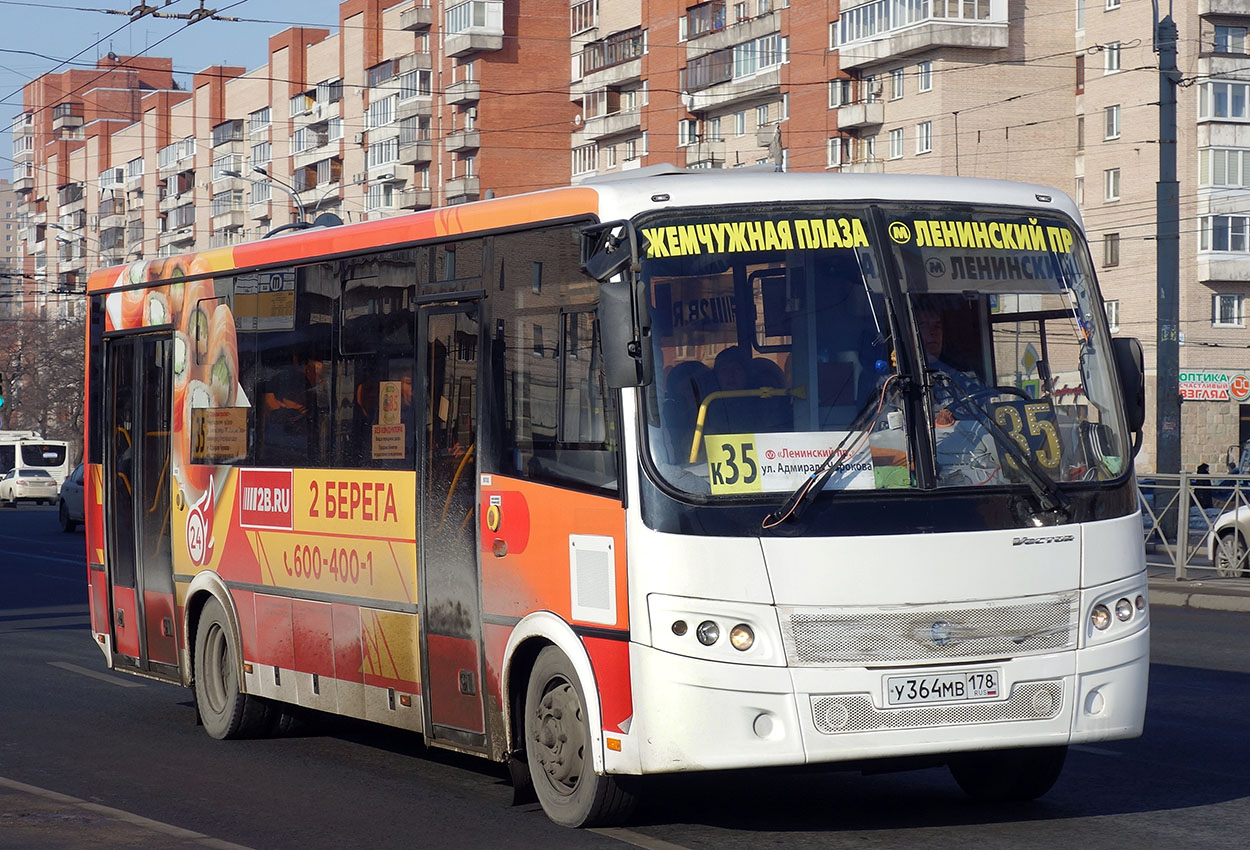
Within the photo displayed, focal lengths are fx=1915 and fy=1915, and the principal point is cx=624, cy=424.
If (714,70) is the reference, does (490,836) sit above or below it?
below

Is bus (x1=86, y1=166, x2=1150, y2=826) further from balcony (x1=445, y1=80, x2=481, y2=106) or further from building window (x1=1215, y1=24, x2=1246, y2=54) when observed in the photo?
balcony (x1=445, y1=80, x2=481, y2=106)

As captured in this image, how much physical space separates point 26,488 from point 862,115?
105 feet

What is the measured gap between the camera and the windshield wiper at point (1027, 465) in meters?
7.53

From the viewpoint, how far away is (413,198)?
292 ft

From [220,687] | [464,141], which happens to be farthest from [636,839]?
[464,141]

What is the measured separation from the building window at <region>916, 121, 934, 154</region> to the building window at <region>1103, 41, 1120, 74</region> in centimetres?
603

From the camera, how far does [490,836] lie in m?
7.82

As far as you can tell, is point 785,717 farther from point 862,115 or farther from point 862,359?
point 862,115

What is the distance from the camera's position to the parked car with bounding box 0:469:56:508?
216ft

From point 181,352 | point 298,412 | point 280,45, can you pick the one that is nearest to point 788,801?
point 298,412

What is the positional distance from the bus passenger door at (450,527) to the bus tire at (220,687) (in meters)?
2.34

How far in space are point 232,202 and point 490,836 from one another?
9878 centimetres

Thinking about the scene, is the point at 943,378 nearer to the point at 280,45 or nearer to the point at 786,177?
the point at 786,177

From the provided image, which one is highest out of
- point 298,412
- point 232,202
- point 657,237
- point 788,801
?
point 232,202
